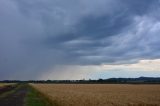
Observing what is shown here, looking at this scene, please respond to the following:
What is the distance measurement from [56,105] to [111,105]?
18.7ft

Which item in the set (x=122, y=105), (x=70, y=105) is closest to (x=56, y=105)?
(x=70, y=105)

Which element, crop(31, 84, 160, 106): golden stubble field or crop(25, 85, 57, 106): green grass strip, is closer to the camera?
crop(31, 84, 160, 106): golden stubble field

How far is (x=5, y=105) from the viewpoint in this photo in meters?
31.4

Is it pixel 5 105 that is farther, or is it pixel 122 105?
pixel 5 105

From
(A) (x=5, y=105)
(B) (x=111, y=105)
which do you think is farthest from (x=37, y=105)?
(B) (x=111, y=105)

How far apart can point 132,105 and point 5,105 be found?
1319cm

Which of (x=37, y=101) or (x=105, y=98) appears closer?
(x=37, y=101)

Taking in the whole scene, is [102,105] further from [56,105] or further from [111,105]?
[56,105]

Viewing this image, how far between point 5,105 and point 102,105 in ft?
33.7

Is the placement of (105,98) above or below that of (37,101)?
above

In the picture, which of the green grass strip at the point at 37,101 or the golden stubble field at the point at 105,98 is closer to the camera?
the golden stubble field at the point at 105,98

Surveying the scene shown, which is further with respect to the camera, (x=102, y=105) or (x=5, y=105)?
(x=5, y=105)

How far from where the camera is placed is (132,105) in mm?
29562

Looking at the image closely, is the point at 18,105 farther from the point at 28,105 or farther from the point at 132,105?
the point at 132,105
